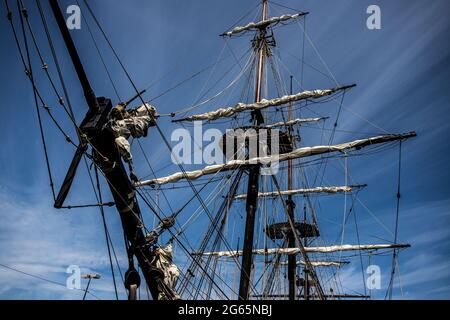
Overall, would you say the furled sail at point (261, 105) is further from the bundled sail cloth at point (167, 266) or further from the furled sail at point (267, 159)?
the bundled sail cloth at point (167, 266)

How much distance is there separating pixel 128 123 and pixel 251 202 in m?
9.46

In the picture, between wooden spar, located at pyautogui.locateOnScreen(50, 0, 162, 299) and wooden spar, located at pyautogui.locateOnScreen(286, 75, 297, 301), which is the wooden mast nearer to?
wooden spar, located at pyautogui.locateOnScreen(50, 0, 162, 299)

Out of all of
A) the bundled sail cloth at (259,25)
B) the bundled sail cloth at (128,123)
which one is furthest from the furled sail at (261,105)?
the bundled sail cloth at (128,123)

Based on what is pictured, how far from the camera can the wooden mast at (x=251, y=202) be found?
617 inches

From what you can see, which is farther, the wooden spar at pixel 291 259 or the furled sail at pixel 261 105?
the wooden spar at pixel 291 259

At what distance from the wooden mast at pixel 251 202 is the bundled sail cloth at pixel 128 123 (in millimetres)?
7372

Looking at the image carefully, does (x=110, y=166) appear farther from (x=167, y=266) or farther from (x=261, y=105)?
(x=261, y=105)

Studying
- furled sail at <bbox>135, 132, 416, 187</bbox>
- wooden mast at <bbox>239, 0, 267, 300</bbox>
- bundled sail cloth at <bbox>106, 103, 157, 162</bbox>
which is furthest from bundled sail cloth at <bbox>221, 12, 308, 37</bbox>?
bundled sail cloth at <bbox>106, 103, 157, 162</bbox>

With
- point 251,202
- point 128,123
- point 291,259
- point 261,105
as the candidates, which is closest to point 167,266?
point 128,123

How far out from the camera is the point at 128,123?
9.84 meters

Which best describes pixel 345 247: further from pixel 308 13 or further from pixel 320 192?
pixel 308 13

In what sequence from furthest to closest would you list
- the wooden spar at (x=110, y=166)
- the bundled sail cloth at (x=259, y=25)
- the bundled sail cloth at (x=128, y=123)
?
the bundled sail cloth at (x=259, y=25), the bundled sail cloth at (x=128, y=123), the wooden spar at (x=110, y=166)

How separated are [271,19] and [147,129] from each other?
18.0m
